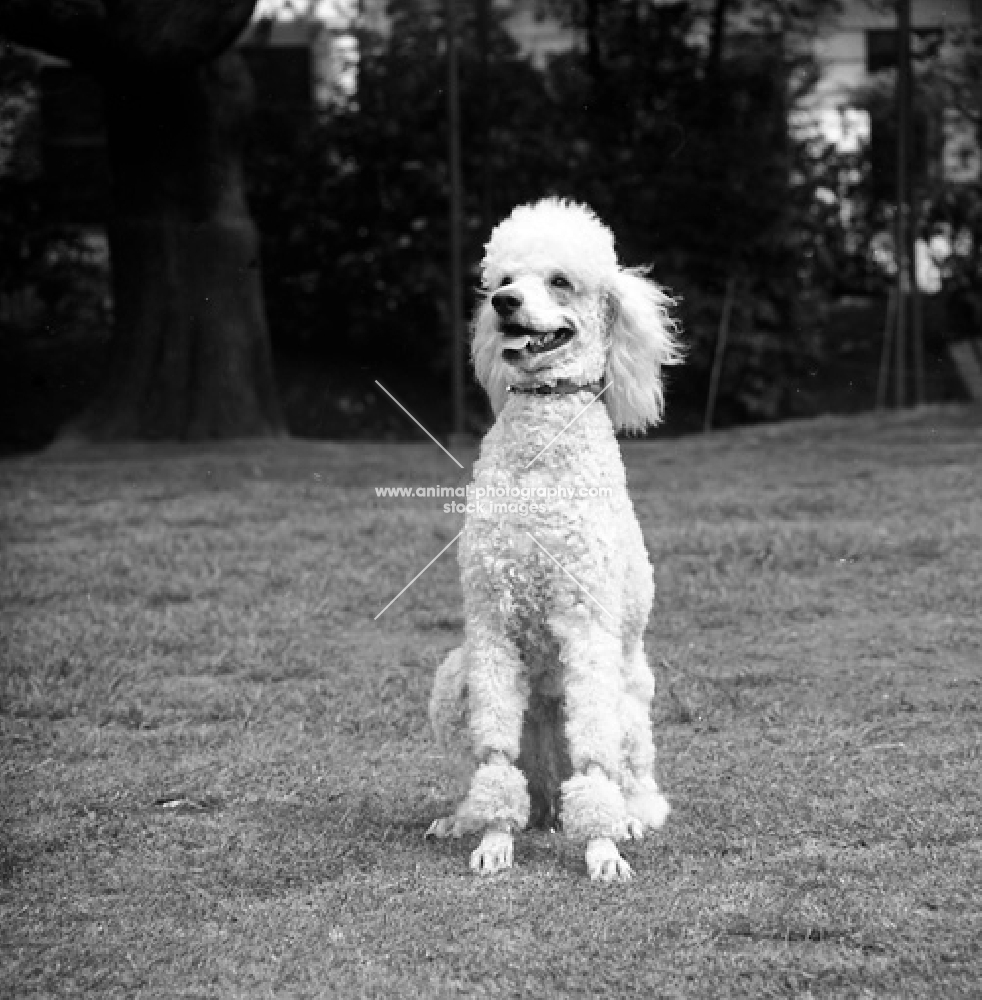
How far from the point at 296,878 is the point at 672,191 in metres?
10.5

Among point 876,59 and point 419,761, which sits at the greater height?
point 876,59

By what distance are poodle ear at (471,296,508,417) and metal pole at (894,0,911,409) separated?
31.5 feet

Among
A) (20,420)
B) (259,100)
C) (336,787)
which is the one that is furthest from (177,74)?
(336,787)

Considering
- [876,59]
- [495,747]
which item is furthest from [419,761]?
[876,59]

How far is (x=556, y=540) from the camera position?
13.0ft

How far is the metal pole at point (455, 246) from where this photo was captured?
40.3ft

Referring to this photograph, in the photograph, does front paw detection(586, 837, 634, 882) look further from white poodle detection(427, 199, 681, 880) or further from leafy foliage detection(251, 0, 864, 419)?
leafy foliage detection(251, 0, 864, 419)

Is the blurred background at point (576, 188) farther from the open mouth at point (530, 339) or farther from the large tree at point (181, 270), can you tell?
the open mouth at point (530, 339)

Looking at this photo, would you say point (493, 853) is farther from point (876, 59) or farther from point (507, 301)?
point (876, 59)

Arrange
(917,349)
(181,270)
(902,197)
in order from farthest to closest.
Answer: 1. (917,349)
2. (902,197)
3. (181,270)

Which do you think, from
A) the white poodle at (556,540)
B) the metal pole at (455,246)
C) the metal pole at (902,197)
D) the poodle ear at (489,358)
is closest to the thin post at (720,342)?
the metal pole at (902,197)

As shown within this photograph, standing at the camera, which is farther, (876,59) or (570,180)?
(570,180)

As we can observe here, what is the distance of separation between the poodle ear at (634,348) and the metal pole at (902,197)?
956 centimetres

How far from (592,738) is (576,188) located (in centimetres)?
1030
